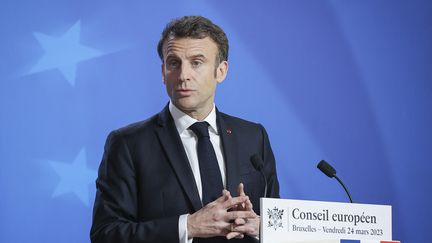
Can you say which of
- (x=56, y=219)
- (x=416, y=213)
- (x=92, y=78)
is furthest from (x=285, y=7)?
(x=56, y=219)

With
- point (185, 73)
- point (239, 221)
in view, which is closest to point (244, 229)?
point (239, 221)

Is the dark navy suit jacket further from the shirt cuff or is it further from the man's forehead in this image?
the man's forehead

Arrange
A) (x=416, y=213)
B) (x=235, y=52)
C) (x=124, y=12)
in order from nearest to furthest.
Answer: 1. (x=124, y=12)
2. (x=235, y=52)
3. (x=416, y=213)

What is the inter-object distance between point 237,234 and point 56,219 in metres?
1.33

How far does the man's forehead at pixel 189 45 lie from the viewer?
2.87 meters

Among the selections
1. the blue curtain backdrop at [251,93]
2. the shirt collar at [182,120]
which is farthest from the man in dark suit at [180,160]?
the blue curtain backdrop at [251,93]

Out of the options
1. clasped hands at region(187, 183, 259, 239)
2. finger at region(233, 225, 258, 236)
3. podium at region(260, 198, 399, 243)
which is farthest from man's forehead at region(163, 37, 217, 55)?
podium at region(260, 198, 399, 243)

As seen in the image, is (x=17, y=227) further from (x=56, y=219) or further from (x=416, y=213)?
(x=416, y=213)

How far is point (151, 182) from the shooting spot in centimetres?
Answer: 275

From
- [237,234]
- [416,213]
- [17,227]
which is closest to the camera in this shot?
[237,234]

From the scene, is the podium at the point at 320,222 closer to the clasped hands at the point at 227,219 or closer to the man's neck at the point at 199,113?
the clasped hands at the point at 227,219

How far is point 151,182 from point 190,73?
0.49m

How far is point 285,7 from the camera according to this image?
4043mm

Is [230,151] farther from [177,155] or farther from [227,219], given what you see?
[227,219]
